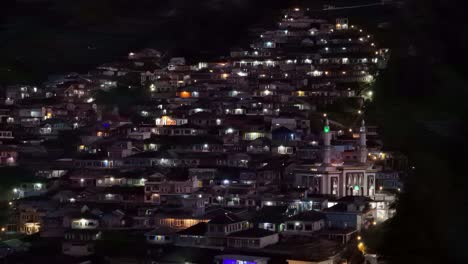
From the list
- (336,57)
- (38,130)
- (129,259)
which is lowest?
(129,259)

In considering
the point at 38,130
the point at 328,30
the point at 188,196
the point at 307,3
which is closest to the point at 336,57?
the point at 328,30

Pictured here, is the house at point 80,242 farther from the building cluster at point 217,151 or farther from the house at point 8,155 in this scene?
the house at point 8,155

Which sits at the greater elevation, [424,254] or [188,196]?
[424,254]

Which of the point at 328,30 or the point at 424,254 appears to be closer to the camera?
the point at 424,254

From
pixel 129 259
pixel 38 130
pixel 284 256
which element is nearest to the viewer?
pixel 284 256

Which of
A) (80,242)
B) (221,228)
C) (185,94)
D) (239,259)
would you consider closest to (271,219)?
(221,228)

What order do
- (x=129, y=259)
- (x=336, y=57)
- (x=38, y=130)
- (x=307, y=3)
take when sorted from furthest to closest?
(x=336, y=57) → (x=38, y=130) → (x=129, y=259) → (x=307, y=3)

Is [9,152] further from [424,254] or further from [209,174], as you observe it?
[424,254]
